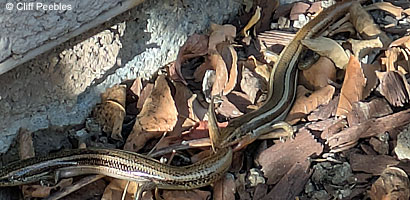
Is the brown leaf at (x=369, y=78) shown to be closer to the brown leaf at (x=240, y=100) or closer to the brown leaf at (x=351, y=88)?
the brown leaf at (x=351, y=88)

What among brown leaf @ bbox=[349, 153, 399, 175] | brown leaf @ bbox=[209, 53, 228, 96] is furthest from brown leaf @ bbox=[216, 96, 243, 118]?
brown leaf @ bbox=[349, 153, 399, 175]

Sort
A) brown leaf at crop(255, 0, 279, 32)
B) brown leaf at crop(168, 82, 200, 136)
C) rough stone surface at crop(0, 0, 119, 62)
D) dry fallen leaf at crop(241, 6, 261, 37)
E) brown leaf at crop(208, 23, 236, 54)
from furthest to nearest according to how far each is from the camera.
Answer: brown leaf at crop(255, 0, 279, 32)
dry fallen leaf at crop(241, 6, 261, 37)
brown leaf at crop(208, 23, 236, 54)
brown leaf at crop(168, 82, 200, 136)
rough stone surface at crop(0, 0, 119, 62)

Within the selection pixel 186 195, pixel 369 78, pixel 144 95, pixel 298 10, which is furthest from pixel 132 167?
pixel 298 10

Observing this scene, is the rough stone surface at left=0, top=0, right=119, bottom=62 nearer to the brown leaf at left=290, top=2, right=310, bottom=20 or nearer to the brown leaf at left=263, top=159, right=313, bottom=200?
the brown leaf at left=263, top=159, right=313, bottom=200

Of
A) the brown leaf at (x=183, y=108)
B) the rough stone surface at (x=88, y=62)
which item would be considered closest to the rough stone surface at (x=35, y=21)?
the rough stone surface at (x=88, y=62)

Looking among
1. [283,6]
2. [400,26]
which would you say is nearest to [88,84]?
[283,6]

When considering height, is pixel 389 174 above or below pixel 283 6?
below

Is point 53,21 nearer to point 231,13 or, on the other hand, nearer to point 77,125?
point 77,125
